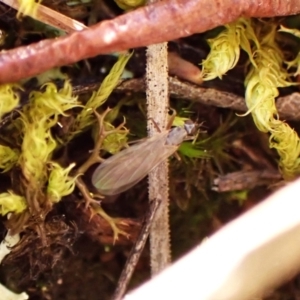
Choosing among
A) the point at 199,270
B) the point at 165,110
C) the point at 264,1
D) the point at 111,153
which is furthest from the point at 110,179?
the point at 199,270

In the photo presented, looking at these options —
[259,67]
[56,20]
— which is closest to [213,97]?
[259,67]

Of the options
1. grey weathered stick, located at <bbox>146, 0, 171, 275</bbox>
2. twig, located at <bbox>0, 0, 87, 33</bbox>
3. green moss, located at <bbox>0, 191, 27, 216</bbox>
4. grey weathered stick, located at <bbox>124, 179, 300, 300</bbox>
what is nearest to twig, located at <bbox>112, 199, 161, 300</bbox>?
grey weathered stick, located at <bbox>146, 0, 171, 275</bbox>

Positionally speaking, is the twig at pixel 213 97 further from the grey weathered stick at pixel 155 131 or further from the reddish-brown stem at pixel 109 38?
the reddish-brown stem at pixel 109 38

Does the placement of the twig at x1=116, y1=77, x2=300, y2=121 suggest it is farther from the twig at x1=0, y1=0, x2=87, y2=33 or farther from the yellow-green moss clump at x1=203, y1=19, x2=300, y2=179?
the twig at x1=0, y1=0, x2=87, y2=33

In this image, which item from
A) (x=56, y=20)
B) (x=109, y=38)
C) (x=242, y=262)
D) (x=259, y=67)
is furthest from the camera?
(x=259, y=67)

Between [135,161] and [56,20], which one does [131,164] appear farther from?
[56,20]

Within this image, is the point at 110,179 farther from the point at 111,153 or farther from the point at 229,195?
the point at 229,195

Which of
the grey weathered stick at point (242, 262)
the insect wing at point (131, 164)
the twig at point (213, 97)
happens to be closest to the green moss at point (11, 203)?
the insect wing at point (131, 164)
